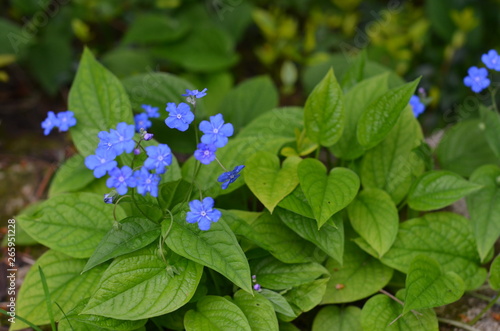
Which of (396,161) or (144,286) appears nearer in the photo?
(144,286)

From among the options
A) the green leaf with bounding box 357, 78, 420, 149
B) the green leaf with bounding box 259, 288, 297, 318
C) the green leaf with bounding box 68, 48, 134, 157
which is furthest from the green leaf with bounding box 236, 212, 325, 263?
the green leaf with bounding box 68, 48, 134, 157

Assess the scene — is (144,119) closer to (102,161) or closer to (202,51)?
(102,161)

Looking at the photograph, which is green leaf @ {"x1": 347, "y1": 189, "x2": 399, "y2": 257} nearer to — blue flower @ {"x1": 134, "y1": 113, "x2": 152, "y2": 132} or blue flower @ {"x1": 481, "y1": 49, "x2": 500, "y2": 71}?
A: blue flower @ {"x1": 481, "y1": 49, "x2": 500, "y2": 71}

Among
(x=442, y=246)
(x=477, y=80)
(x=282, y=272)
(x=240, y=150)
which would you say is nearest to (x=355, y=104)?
(x=477, y=80)

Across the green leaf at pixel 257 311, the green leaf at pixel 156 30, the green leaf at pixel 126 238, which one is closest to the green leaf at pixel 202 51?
the green leaf at pixel 156 30

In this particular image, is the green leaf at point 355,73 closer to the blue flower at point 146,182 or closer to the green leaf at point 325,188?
the green leaf at point 325,188

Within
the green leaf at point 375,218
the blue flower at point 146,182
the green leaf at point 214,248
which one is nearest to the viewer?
the blue flower at point 146,182

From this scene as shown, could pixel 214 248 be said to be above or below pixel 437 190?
below
